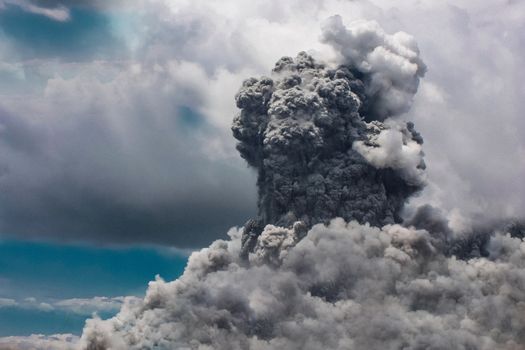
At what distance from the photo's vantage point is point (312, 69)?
6929 inches

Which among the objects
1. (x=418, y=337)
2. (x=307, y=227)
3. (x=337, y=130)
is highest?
(x=337, y=130)

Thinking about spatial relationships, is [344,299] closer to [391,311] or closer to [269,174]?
[391,311]

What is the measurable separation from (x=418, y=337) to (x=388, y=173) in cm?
Answer: 2705

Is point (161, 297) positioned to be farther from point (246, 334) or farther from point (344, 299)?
point (344, 299)

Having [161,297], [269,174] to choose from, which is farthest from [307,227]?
[161,297]

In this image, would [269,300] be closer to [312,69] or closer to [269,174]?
[269,174]

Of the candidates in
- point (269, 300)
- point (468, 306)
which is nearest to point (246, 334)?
point (269, 300)

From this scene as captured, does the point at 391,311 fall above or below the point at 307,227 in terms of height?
below

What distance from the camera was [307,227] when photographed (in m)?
171

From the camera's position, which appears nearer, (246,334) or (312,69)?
(246,334)

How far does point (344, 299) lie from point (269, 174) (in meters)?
20.3

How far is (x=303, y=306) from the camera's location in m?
164

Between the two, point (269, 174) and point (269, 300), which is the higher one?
point (269, 174)

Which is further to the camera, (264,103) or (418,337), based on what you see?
(264,103)
